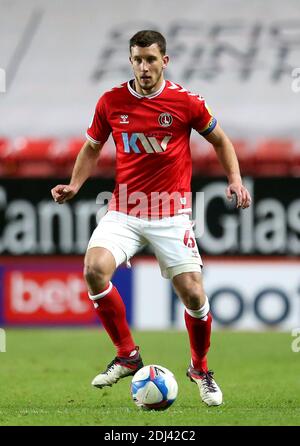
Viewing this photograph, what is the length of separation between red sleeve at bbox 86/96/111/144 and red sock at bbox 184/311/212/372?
3.98ft

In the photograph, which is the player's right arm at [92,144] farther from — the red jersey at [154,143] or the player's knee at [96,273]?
the player's knee at [96,273]

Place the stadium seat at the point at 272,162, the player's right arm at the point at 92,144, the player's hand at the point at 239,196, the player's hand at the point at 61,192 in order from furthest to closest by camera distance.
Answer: the stadium seat at the point at 272,162 < the player's right arm at the point at 92,144 < the player's hand at the point at 61,192 < the player's hand at the point at 239,196

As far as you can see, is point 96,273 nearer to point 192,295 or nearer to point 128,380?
point 192,295

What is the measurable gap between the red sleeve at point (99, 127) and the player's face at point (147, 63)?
34cm

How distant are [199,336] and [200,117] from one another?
4.33ft

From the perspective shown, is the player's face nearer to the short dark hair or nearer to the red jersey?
the short dark hair

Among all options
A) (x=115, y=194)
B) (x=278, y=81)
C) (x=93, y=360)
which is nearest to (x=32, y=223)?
(x=93, y=360)

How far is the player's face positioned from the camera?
615cm

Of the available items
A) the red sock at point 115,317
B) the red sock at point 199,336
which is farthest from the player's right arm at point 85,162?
the red sock at point 199,336

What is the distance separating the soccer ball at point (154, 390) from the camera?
19.3 ft

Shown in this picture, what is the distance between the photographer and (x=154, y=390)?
19.3 feet

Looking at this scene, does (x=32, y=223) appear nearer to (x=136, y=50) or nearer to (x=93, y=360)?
(x=93, y=360)

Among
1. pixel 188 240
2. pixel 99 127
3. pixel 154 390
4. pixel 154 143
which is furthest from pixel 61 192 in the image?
pixel 154 390
